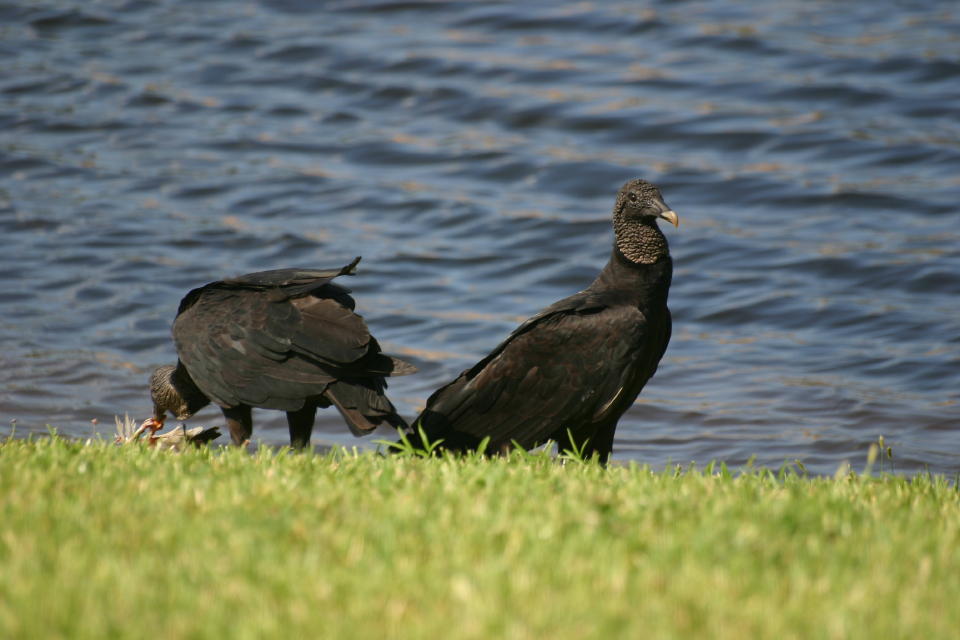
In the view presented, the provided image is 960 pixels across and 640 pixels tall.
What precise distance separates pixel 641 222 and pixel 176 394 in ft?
7.04

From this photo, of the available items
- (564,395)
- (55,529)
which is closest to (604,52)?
(564,395)

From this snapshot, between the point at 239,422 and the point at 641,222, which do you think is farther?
the point at 641,222

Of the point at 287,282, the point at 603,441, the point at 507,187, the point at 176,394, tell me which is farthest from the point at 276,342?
the point at 507,187

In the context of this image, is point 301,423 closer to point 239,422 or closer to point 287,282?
point 239,422

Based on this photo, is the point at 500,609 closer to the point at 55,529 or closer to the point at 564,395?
the point at 55,529

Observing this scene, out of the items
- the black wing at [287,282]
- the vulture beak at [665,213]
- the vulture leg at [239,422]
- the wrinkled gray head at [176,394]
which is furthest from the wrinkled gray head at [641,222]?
the wrinkled gray head at [176,394]

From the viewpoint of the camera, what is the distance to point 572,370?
16.5ft

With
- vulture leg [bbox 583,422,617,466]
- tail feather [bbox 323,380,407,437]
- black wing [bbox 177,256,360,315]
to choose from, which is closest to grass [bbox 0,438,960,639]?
tail feather [bbox 323,380,407,437]

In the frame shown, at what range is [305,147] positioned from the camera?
12.3 m

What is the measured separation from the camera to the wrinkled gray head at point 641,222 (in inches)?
207

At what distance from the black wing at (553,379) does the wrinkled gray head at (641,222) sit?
0.96 ft

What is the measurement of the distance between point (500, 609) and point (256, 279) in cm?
271

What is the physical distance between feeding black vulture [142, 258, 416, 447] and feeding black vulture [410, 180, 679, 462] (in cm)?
43

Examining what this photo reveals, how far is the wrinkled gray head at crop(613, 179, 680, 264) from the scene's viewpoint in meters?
5.25
